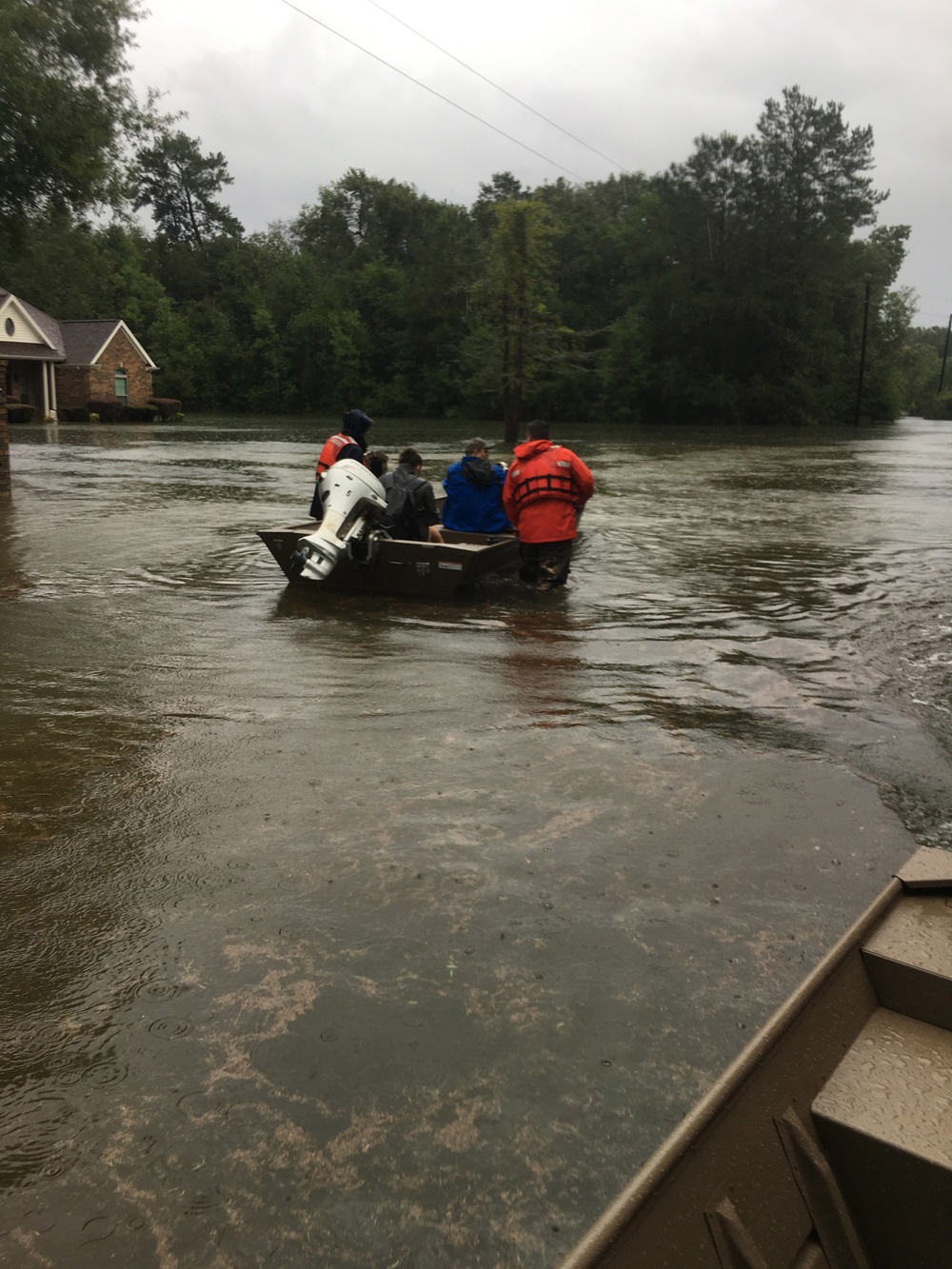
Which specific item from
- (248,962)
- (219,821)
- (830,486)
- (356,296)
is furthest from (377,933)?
(356,296)

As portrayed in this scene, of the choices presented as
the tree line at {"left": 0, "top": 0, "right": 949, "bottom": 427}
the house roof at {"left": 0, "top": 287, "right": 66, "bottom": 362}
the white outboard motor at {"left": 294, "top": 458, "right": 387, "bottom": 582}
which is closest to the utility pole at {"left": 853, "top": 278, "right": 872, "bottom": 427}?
the tree line at {"left": 0, "top": 0, "right": 949, "bottom": 427}

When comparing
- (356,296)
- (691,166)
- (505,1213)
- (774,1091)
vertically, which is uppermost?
(691,166)

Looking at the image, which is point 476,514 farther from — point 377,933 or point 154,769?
point 377,933

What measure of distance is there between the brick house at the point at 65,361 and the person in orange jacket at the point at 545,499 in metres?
43.3

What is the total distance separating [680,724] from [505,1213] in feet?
13.4

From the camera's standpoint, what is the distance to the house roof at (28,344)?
48438 millimetres

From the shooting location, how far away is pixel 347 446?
10.3m

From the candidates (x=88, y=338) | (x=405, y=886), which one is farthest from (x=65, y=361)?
(x=405, y=886)

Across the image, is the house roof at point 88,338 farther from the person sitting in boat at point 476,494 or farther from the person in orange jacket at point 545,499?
Answer: the person in orange jacket at point 545,499

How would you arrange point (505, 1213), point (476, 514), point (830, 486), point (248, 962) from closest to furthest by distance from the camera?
point (505, 1213)
point (248, 962)
point (476, 514)
point (830, 486)

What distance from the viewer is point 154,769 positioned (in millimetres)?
5656

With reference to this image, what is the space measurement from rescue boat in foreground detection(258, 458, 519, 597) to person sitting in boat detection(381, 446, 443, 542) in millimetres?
291

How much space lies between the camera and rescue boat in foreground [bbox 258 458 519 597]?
9672mm

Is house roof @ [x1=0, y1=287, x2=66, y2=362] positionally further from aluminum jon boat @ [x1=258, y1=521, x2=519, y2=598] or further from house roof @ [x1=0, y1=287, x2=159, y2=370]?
aluminum jon boat @ [x1=258, y1=521, x2=519, y2=598]
